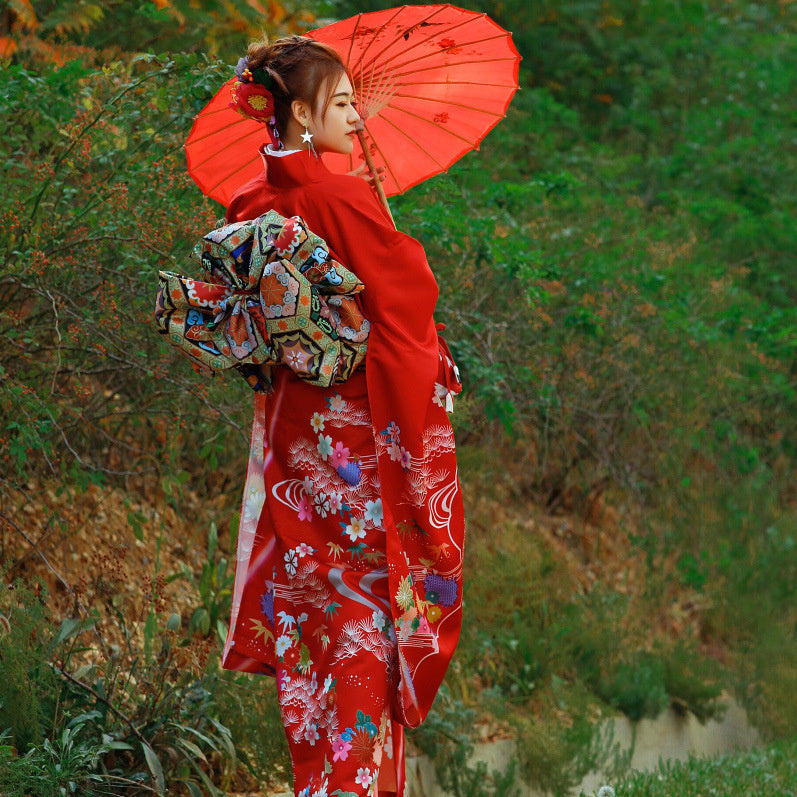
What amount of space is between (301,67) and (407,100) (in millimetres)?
595

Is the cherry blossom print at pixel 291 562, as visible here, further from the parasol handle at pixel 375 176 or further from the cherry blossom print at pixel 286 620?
the parasol handle at pixel 375 176

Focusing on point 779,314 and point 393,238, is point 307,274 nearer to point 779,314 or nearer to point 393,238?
point 393,238

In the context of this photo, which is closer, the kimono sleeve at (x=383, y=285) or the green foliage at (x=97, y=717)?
the kimono sleeve at (x=383, y=285)

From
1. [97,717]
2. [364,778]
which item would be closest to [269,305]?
[364,778]

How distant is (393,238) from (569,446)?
3.73 meters

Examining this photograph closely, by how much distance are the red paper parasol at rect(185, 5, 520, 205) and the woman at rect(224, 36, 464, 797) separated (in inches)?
14.9

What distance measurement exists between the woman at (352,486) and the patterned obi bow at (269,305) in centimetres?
7

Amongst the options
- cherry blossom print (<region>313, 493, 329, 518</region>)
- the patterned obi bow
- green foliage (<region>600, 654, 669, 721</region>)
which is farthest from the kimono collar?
green foliage (<region>600, 654, 669, 721</region>)

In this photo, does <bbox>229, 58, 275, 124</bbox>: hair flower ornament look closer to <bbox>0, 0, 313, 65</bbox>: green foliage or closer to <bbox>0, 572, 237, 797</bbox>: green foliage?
<bbox>0, 572, 237, 797</bbox>: green foliage

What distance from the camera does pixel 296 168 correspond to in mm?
2457

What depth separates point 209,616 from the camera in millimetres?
3967

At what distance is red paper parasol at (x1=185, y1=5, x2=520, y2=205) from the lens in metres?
2.90

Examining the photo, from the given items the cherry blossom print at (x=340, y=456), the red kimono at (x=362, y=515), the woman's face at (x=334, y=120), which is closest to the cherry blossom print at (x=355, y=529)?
the red kimono at (x=362, y=515)

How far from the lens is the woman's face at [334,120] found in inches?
98.0
